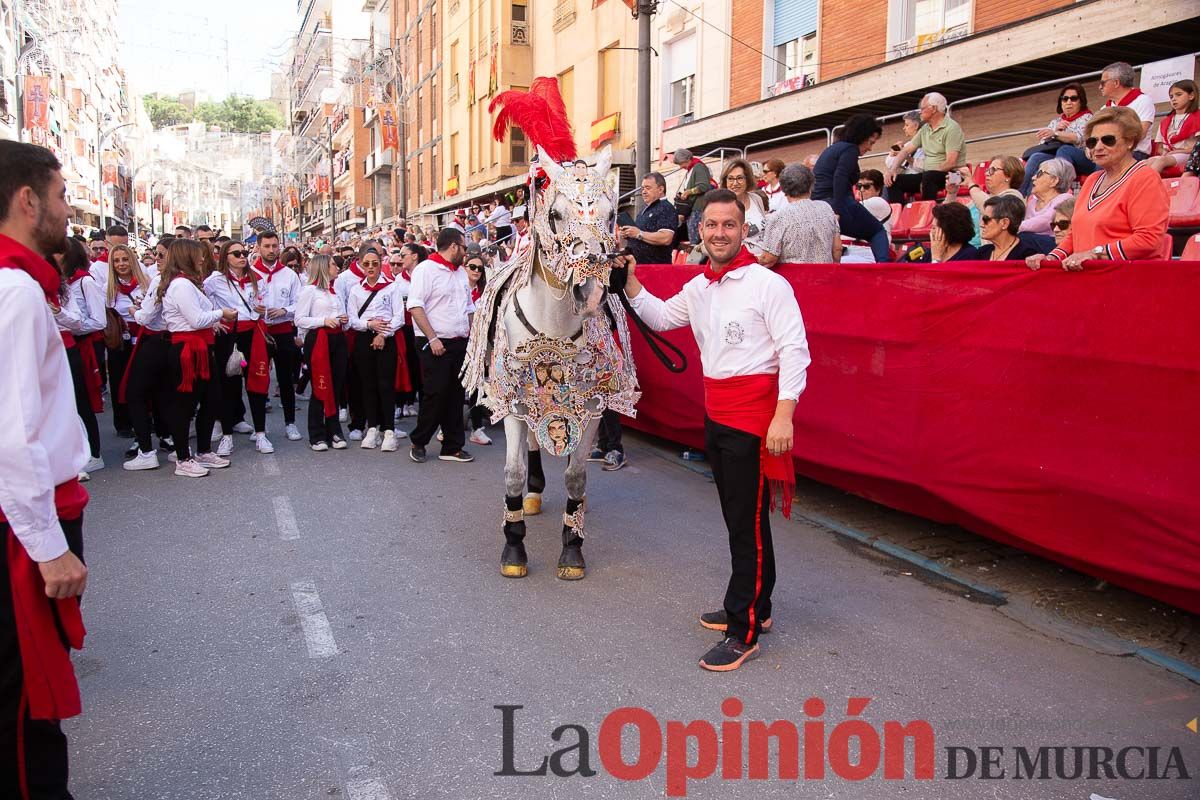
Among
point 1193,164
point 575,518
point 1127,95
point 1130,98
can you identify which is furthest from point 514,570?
point 1130,98

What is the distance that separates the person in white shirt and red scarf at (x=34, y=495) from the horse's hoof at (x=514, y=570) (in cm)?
282

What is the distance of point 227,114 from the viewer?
12275 centimetres

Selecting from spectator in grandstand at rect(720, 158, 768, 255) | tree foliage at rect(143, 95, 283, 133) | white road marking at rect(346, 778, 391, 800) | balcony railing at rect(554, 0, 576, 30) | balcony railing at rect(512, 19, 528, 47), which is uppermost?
tree foliage at rect(143, 95, 283, 133)

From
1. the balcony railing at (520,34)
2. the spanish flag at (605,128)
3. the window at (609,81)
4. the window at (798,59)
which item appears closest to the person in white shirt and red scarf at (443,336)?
the window at (798,59)

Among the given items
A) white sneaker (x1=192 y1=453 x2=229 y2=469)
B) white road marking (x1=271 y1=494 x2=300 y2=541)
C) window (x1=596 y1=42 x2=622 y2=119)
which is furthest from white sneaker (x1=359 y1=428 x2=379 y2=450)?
window (x1=596 y1=42 x2=622 y2=119)

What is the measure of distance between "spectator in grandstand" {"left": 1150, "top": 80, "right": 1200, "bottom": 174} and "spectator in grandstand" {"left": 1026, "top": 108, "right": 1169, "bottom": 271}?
132 inches

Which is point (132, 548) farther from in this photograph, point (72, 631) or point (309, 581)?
point (72, 631)

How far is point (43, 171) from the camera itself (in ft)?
7.76

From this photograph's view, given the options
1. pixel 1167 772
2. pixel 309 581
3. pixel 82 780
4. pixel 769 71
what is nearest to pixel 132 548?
pixel 309 581

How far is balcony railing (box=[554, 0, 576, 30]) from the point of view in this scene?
24.3 meters

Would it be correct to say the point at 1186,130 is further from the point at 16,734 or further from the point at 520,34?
the point at 520,34

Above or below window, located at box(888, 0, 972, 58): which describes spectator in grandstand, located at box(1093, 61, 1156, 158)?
below

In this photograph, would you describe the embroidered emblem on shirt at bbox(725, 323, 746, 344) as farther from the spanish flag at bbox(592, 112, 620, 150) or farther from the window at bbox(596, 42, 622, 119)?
the window at bbox(596, 42, 622, 119)

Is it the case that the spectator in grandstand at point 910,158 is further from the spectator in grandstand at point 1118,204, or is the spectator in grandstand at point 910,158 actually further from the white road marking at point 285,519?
the white road marking at point 285,519
